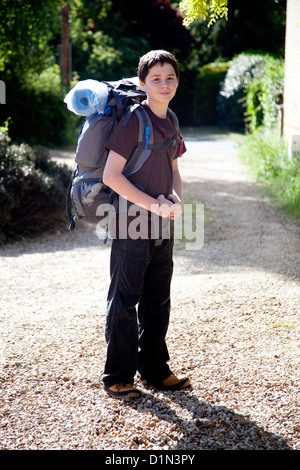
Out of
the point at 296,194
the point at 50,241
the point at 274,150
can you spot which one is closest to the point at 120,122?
the point at 50,241

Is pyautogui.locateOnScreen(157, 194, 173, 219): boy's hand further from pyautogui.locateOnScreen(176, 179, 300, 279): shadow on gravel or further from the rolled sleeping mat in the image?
pyautogui.locateOnScreen(176, 179, 300, 279): shadow on gravel

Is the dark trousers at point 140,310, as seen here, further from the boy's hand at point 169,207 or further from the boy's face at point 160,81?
the boy's face at point 160,81

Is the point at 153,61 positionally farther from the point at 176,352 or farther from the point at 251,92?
the point at 251,92

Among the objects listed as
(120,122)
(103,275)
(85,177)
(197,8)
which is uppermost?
(197,8)

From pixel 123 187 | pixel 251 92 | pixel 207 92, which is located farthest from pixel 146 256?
pixel 207 92

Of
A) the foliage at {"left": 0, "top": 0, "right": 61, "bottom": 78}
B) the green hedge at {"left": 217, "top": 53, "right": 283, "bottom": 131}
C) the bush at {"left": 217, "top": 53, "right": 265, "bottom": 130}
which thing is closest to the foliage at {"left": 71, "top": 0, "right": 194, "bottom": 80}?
the bush at {"left": 217, "top": 53, "right": 265, "bottom": 130}

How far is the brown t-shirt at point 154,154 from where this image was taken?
2473 millimetres

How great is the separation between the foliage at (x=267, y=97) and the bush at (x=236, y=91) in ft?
14.6

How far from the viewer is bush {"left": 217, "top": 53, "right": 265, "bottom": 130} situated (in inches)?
727

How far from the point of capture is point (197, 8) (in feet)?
10.9

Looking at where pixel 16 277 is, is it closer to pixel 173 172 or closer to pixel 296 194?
pixel 173 172

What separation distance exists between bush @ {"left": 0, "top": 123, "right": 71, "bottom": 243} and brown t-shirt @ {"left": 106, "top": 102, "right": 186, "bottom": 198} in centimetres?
423

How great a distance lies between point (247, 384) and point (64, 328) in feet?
4.79

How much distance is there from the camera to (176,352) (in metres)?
3.49
